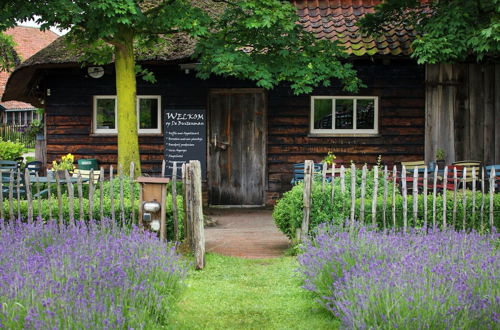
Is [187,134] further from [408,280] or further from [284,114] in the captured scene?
[408,280]

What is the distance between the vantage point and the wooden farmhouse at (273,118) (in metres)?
A: 15.1

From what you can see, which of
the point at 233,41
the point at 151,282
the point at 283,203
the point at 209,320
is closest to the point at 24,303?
the point at 151,282

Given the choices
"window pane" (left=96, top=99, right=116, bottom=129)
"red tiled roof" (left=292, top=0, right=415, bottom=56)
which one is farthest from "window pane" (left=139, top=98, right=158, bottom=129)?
"red tiled roof" (left=292, top=0, right=415, bottom=56)

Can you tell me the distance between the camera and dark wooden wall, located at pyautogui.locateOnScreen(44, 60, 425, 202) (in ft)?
50.3

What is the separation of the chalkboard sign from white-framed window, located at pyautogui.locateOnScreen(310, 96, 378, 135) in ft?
7.66

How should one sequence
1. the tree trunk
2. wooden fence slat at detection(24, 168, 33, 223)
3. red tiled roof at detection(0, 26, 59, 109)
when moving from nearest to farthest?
wooden fence slat at detection(24, 168, 33, 223) < the tree trunk < red tiled roof at detection(0, 26, 59, 109)

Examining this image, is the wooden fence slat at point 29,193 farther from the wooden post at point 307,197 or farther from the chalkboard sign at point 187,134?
the chalkboard sign at point 187,134

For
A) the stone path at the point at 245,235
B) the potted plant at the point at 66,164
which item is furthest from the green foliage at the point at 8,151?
the stone path at the point at 245,235

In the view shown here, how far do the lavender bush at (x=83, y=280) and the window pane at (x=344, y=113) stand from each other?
860cm

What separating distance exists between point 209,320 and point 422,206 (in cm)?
399

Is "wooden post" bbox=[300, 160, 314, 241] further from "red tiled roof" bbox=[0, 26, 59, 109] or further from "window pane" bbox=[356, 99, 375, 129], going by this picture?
"red tiled roof" bbox=[0, 26, 59, 109]

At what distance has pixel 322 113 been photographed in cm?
1559

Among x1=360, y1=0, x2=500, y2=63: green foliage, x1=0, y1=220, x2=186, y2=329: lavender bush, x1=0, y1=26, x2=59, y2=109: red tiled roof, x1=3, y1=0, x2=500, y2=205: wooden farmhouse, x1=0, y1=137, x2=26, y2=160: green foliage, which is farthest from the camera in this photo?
x1=0, y1=26, x2=59, y2=109: red tiled roof

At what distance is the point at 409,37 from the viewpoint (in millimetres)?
14797
